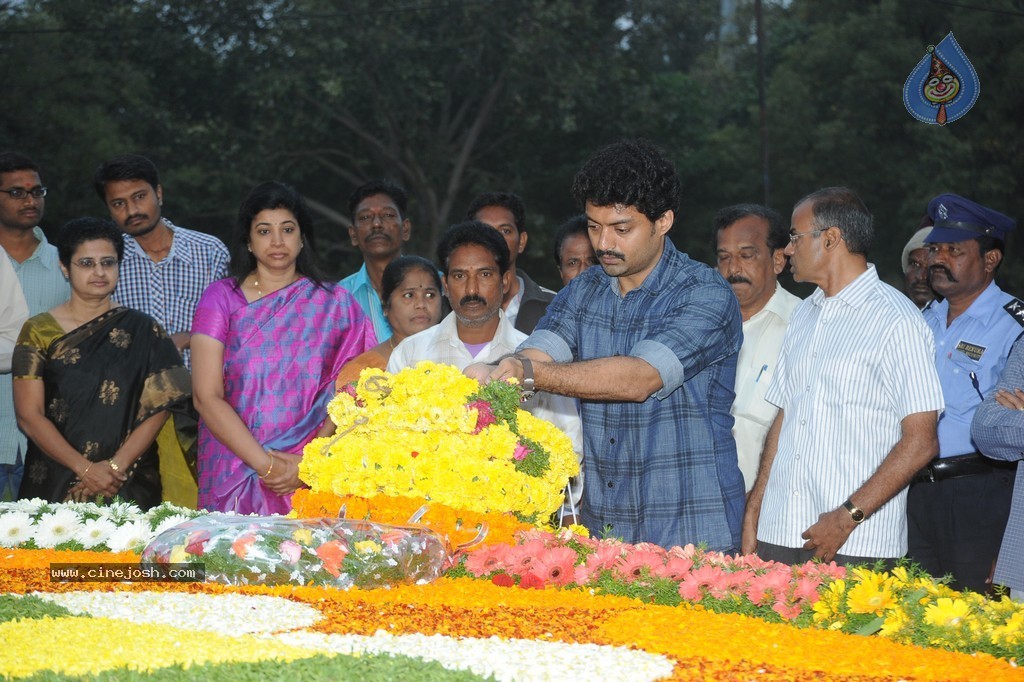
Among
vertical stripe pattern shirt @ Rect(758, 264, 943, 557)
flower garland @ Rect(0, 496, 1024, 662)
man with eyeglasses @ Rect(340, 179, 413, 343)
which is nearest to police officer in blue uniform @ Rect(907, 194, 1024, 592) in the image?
vertical stripe pattern shirt @ Rect(758, 264, 943, 557)

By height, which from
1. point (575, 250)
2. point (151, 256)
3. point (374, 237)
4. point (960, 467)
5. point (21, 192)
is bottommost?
point (960, 467)

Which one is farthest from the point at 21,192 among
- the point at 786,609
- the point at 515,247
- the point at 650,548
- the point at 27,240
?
the point at 786,609

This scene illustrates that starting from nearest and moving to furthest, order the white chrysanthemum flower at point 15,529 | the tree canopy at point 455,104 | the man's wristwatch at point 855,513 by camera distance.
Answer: the man's wristwatch at point 855,513 → the white chrysanthemum flower at point 15,529 → the tree canopy at point 455,104

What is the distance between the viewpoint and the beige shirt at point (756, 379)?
5418 mm

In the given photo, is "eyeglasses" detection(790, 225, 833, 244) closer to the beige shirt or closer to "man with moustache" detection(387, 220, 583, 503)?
the beige shirt

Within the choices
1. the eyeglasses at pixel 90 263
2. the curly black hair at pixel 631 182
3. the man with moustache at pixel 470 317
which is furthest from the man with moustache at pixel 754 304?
the eyeglasses at pixel 90 263

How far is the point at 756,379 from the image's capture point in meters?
5.56

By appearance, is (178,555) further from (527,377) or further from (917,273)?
(917,273)

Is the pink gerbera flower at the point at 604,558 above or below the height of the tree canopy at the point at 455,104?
below

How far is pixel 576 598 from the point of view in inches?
144

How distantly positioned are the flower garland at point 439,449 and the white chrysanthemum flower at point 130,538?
88 centimetres

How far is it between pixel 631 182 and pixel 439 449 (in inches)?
42.4

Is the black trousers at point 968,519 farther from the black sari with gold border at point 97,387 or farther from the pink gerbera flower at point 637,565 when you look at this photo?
the black sari with gold border at point 97,387

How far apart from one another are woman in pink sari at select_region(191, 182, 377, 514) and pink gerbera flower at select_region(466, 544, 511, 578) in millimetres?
1850
